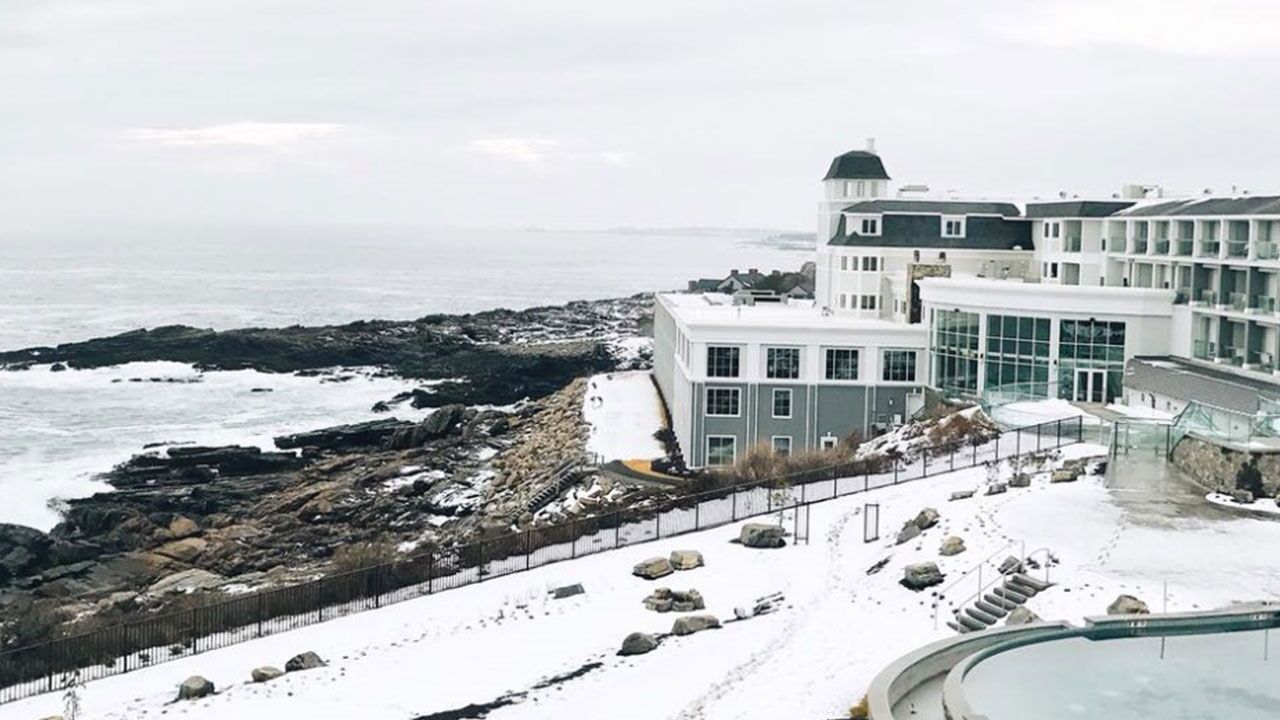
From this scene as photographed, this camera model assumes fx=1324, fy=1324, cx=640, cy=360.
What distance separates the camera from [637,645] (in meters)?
20.6

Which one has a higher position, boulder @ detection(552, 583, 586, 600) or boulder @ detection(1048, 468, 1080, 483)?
boulder @ detection(1048, 468, 1080, 483)

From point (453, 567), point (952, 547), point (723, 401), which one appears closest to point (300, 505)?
point (723, 401)

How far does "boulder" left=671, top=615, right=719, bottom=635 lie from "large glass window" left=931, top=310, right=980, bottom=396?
67.6 feet

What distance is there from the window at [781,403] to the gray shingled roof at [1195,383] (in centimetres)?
1019

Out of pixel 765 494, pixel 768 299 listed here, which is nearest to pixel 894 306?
pixel 768 299

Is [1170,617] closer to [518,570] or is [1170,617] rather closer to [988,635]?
[988,635]

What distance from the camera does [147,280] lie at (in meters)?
180

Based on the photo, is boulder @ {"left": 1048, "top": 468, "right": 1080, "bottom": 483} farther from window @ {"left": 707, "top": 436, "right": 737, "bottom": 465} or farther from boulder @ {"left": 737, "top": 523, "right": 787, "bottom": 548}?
A: window @ {"left": 707, "top": 436, "right": 737, "bottom": 465}

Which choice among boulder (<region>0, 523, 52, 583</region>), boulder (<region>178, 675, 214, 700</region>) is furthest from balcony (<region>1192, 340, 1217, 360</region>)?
boulder (<region>0, 523, 52, 583</region>)

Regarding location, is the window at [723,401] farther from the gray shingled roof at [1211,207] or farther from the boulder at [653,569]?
the boulder at [653,569]

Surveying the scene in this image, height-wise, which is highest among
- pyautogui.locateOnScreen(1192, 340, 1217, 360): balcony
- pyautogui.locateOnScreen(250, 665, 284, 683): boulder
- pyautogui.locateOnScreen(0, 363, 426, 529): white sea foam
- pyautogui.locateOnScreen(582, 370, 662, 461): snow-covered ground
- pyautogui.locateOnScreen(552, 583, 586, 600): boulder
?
pyautogui.locateOnScreen(1192, 340, 1217, 360): balcony

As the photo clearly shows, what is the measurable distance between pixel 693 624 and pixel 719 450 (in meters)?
20.2

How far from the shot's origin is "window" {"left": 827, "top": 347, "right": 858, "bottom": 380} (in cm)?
4238

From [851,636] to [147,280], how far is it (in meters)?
175
